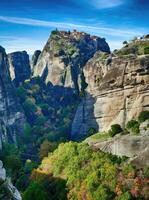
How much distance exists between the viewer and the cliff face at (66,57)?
183 meters

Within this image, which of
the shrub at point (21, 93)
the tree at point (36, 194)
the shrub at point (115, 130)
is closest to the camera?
the tree at point (36, 194)

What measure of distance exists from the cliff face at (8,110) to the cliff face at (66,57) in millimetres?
21781

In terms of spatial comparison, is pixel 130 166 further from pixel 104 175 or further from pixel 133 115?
pixel 133 115

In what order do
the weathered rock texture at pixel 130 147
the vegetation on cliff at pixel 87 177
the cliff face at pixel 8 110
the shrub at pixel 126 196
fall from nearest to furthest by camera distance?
the shrub at pixel 126 196 < the vegetation on cliff at pixel 87 177 < the weathered rock texture at pixel 130 147 < the cliff face at pixel 8 110

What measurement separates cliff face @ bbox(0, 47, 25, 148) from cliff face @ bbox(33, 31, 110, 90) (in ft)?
71.5

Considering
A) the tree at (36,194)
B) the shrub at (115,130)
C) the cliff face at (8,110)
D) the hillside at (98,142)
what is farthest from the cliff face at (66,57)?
the tree at (36,194)

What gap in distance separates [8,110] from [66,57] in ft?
120

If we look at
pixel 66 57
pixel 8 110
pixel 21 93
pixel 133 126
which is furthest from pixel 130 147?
pixel 21 93

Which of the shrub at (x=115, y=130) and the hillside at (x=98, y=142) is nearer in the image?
the hillside at (x=98, y=142)

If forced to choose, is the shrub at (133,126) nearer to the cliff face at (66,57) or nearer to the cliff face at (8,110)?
the cliff face at (8,110)

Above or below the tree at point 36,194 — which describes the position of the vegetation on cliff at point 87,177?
above

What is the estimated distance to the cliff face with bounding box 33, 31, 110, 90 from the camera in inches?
7205

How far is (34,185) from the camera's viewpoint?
77.0 m

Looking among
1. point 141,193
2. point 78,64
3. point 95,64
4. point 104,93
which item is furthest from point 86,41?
point 141,193
